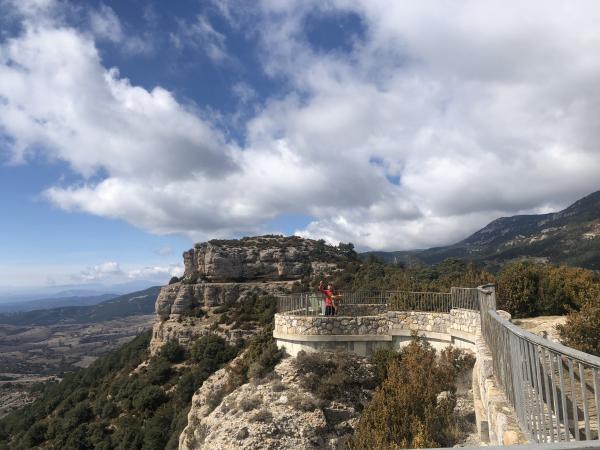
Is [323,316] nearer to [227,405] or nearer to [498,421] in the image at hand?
[227,405]

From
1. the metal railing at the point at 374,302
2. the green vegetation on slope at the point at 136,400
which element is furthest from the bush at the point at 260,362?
the metal railing at the point at 374,302

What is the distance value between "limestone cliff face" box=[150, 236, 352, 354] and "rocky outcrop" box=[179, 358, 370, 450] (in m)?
34.0

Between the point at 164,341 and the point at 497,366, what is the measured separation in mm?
50539

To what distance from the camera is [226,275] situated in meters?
63.3

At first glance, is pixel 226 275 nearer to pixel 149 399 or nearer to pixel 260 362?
pixel 149 399

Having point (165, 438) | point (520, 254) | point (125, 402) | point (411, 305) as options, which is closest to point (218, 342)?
point (125, 402)

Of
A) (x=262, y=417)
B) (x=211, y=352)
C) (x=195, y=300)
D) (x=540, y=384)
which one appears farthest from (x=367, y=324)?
(x=195, y=300)

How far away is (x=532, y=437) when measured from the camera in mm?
4410

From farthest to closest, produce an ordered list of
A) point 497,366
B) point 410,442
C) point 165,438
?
point 165,438
point 410,442
point 497,366

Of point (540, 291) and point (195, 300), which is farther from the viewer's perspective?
point (195, 300)

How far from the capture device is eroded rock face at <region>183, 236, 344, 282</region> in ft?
208

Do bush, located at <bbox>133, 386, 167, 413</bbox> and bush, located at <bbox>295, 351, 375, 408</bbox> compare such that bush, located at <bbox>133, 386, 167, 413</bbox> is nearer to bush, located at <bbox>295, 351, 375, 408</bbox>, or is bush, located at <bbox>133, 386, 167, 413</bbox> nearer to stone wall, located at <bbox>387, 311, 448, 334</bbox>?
bush, located at <bbox>295, 351, 375, 408</bbox>

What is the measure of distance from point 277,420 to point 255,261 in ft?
173

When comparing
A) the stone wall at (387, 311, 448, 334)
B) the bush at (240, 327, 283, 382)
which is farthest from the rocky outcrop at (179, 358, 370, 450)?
the stone wall at (387, 311, 448, 334)
